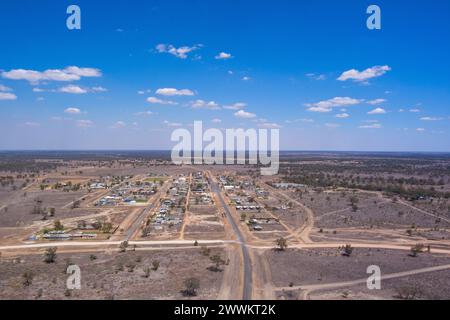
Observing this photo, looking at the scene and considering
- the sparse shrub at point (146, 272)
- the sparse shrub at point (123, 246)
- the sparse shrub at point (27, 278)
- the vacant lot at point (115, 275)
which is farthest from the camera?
the sparse shrub at point (123, 246)

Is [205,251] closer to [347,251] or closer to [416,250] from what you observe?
[347,251]

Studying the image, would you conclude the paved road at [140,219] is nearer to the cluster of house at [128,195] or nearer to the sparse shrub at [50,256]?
the cluster of house at [128,195]

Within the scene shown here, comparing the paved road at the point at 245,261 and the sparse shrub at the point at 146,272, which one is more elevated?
the sparse shrub at the point at 146,272

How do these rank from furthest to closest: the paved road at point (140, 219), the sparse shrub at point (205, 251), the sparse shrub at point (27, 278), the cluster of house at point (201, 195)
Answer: the cluster of house at point (201, 195) → the paved road at point (140, 219) → the sparse shrub at point (205, 251) → the sparse shrub at point (27, 278)

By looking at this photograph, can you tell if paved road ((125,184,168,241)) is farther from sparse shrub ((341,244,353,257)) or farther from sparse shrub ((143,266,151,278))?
sparse shrub ((341,244,353,257))

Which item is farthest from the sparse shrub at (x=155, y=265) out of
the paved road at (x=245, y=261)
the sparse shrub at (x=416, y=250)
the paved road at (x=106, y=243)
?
the sparse shrub at (x=416, y=250)

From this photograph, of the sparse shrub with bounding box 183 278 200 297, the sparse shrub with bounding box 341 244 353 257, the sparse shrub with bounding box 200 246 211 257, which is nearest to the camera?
the sparse shrub with bounding box 183 278 200 297

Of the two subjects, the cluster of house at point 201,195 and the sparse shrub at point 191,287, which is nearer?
the sparse shrub at point 191,287

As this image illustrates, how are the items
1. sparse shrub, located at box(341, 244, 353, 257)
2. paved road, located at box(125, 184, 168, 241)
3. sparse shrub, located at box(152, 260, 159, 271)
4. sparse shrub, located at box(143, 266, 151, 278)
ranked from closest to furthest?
sparse shrub, located at box(143, 266, 151, 278), sparse shrub, located at box(152, 260, 159, 271), sparse shrub, located at box(341, 244, 353, 257), paved road, located at box(125, 184, 168, 241)

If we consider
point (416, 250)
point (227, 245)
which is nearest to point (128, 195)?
point (227, 245)

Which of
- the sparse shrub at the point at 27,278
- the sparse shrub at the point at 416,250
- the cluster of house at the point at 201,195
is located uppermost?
the cluster of house at the point at 201,195

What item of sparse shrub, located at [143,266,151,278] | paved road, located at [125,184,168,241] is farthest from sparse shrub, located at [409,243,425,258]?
paved road, located at [125,184,168,241]
